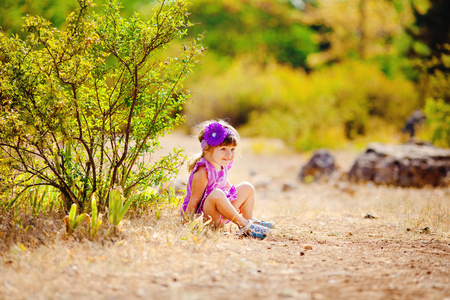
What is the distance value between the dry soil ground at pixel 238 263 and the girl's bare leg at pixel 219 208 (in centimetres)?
14

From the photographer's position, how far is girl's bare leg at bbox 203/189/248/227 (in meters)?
3.81

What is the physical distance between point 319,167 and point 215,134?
542cm

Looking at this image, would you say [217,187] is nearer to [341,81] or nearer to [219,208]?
[219,208]

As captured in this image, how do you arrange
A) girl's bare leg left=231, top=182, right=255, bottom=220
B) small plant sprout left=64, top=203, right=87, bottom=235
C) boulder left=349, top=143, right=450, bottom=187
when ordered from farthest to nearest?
boulder left=349, top=143, right=450, bottom=187
girl's bare leg left=231, top=182, right=255, bottom=220
small plant sprout left=64, top=203, right=87, bottom=235

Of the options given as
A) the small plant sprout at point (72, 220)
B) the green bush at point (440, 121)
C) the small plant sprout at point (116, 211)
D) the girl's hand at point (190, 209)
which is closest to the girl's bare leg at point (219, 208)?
the girl's hand at point (190, 209)

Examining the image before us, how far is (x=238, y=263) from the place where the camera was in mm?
Answer: 2947

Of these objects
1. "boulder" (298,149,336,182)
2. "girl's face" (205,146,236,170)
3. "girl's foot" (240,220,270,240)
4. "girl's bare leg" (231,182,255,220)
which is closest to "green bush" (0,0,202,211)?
"girl's face" (205,146,236,170)

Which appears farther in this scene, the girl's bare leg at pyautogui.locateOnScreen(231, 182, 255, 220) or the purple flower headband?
the girl's bare leg at pyautogui.locateOnScreen(231, 182, 255, 220)

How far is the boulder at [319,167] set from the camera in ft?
29.5

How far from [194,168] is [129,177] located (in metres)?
0.59

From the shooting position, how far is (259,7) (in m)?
33.0

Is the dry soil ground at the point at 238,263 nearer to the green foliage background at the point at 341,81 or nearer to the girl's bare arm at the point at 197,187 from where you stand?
the girl's bare arm at the point at 197,187

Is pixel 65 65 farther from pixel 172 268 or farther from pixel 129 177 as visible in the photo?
pixel 172 268

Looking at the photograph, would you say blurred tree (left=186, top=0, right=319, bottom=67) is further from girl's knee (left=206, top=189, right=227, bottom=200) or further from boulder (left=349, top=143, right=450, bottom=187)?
girl's knee (left=206, top=189, right=227, bottom=200)
